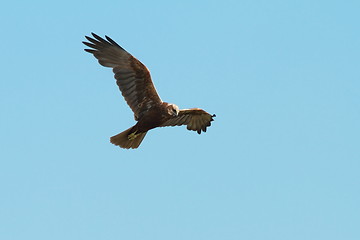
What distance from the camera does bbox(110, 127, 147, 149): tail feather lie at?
928 inches

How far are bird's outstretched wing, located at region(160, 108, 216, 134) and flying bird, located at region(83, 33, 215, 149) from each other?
1.01 meters

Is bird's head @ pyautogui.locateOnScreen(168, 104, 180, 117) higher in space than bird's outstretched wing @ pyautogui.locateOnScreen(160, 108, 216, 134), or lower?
lower

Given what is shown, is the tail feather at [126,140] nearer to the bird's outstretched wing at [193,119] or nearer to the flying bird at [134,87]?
the flying bird at [134,87]

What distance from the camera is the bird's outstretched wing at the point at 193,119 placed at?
24.7m

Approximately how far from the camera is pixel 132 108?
924 inches

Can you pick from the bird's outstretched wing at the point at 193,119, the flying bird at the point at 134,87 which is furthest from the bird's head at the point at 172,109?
the bird's outstretched wing at the point at 193,119

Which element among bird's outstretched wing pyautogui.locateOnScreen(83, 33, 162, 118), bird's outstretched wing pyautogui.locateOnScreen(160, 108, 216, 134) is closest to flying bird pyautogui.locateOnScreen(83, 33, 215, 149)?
bird's outstretched wing pyautogui.locateOnScreen(83, 33, 162, 118)

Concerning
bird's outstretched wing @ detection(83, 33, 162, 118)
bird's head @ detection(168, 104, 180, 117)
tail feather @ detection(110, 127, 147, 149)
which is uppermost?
bird's outstretched wing @ detection(83, 33, 162, 118)

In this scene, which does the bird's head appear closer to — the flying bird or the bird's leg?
the flying bird

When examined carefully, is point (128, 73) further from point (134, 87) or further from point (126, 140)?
point (126, 140)

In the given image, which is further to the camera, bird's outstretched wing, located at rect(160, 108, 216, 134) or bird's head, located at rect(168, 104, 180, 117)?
bird's outstretched wing, located at rect(160, 108, 216, 134)

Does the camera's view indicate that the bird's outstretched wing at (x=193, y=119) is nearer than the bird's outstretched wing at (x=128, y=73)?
No

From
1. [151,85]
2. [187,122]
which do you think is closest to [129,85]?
[151,85]

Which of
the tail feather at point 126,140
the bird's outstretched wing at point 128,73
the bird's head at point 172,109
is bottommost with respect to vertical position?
the tail feather at point 126,140
